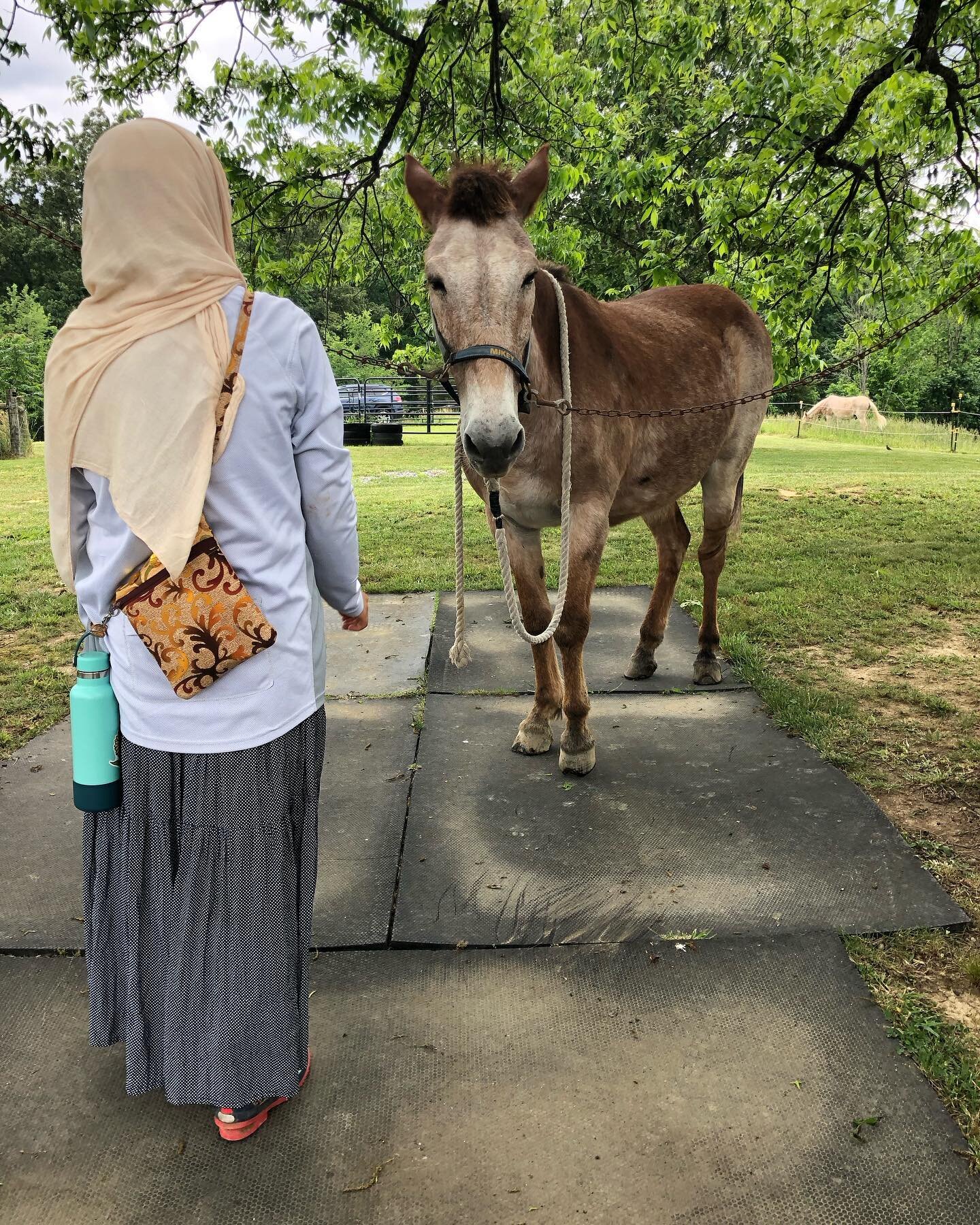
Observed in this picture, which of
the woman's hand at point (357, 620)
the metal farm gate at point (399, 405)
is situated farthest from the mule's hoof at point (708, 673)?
the metal farm gate at point (399, 405)

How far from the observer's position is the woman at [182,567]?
5.34 ft

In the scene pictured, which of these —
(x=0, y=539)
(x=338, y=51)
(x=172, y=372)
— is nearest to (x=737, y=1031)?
(x=172, y=372)

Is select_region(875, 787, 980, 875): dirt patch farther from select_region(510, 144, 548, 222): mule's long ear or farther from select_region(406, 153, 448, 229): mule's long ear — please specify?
select_region(406, 153, 448, 229): mule's long ear

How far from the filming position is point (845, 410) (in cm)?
3056

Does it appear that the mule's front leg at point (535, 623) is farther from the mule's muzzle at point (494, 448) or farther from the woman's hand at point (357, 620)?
the woman's hand at point (357, 620)

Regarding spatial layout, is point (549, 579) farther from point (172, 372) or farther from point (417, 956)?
point (172, 372)

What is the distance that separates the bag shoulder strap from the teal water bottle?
1.94 ft

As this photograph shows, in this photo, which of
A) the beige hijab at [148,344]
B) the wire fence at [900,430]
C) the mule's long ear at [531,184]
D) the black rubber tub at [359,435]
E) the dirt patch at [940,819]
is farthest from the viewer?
the wire fence at [900,430]

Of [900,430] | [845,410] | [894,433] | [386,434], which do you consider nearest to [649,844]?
[386,434]

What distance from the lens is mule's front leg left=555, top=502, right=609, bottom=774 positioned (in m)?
3.59

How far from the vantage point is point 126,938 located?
1.88m

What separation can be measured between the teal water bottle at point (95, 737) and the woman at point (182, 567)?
0.03 meters

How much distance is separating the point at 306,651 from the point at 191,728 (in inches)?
11.3

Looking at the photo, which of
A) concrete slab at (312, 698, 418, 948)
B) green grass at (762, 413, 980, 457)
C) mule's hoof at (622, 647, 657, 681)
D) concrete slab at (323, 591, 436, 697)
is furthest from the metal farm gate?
concrete slab at (312, 698, 418, 948)
